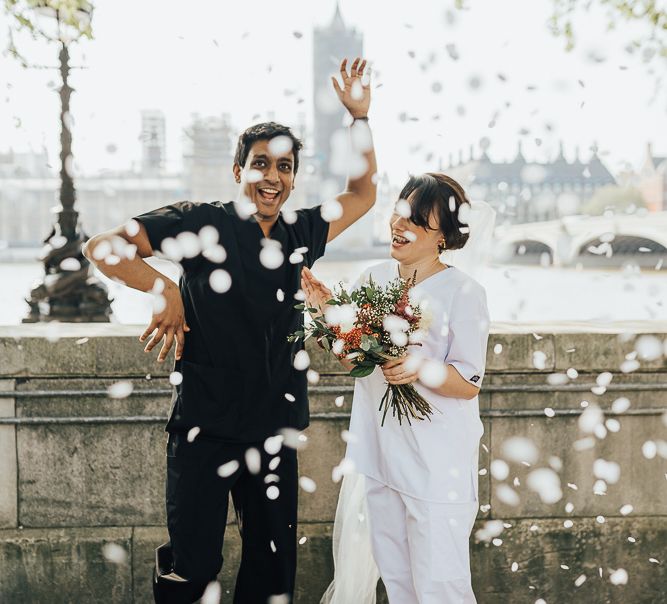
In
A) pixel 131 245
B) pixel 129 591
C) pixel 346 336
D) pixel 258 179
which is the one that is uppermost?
pixel 258 179

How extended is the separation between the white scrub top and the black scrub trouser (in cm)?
43

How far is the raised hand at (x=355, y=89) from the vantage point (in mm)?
3062

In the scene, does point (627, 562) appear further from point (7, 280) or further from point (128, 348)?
point (7, 280)

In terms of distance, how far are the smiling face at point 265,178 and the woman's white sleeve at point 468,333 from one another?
766 mm

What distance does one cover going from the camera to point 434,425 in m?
2.79

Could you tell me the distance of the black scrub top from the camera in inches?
111

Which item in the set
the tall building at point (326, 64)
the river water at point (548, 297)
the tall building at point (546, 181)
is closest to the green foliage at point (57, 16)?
the river water at point (548, 297)

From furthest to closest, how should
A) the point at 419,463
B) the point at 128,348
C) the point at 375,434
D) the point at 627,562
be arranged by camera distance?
the point at 627,562 < the point at 128,348 < the point at 375,434 < the point at 419,463

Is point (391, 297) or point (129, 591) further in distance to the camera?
point (129, 591)

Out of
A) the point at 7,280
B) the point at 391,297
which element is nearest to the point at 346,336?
the point at 391,297

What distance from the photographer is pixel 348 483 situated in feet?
10.9

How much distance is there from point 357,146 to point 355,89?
8.8 inches

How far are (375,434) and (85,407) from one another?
Answer: 152 centimetres

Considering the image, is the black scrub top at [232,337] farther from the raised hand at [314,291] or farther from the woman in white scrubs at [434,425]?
the woman in white scrubs at [434,425]
